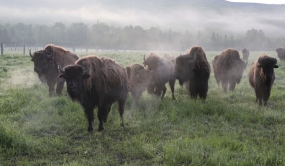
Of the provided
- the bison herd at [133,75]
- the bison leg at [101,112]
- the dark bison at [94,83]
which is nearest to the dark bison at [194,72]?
the bison herd at [133,75]

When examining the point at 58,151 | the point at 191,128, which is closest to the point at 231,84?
the point at 191,128

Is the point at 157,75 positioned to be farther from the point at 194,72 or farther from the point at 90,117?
the point at 90,117

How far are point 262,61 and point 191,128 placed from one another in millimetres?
3872

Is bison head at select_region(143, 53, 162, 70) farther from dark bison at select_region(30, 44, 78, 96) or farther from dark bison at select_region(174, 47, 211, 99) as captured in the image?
dark bison at select_region(30, 44, 78, 96)

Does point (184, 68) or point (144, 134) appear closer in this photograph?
point (144, 134)

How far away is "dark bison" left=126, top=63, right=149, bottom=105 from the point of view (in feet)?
29.2

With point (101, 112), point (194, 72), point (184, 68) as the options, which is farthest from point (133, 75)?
point (101, 112)

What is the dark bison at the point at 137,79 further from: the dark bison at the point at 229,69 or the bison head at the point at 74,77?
the dark bison at the point at 229,69

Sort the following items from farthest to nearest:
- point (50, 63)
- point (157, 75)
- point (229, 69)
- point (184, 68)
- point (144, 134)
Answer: point (229, 69)
point (157, 75)
point (50, 63)
point (184, 68)
point (144, 134)

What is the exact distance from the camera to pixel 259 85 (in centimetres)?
905

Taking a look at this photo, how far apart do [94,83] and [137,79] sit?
313 cm

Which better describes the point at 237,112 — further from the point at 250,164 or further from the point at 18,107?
the point at 18,107

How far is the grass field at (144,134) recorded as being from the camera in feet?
15.4

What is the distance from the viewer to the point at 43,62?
9.54 m
